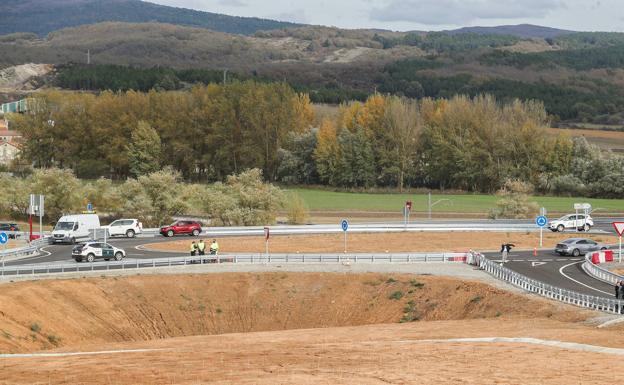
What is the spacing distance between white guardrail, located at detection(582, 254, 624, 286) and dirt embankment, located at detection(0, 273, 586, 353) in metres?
6.80

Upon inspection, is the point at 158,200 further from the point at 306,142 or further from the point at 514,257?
the point at 306,142

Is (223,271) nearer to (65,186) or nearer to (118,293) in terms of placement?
(118,293)

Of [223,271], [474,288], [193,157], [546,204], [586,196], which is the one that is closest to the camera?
[474,288]

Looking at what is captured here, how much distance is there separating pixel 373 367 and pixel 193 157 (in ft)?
376

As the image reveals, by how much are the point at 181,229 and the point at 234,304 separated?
24004 mm

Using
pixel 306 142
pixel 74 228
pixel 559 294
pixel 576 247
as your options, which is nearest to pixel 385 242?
pixel 576 247

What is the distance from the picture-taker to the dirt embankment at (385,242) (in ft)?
222

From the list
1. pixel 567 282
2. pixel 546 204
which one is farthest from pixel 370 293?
pixel 546 204

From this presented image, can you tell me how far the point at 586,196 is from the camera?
124688 mm

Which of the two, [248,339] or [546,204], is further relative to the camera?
[546,204]

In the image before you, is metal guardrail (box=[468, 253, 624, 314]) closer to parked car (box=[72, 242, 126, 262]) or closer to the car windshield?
parked car (box=[72, 242, 126, 262])

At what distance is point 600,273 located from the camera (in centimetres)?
5084

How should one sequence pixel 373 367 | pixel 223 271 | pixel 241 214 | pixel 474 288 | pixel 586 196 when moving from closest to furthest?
pixel 373 367
pixel 474 288
pixel 223 271
pixel 241 214
pixel 586 196

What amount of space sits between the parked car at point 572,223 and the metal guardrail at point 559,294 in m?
A: 27.5
